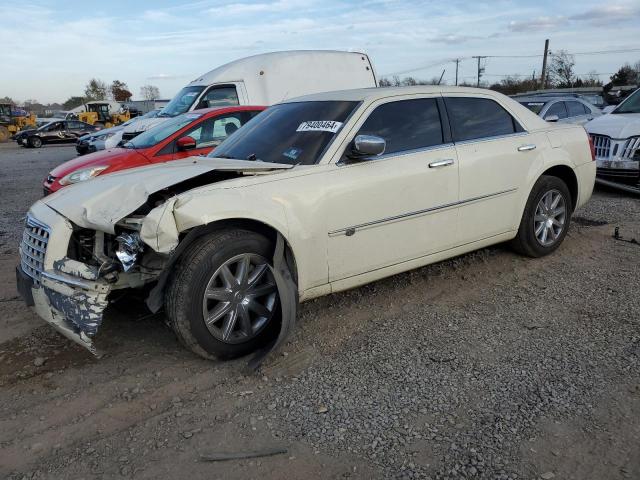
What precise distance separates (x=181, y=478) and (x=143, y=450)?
329mm

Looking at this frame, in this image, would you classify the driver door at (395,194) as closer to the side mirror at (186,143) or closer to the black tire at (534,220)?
the black tire at (534,220)

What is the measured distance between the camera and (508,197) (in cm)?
483

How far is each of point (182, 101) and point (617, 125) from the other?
8.58 m

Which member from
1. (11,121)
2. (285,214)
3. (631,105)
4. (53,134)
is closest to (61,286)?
(285,214)

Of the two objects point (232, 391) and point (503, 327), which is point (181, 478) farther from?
point (503, 327)

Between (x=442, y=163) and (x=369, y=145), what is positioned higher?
(x=369, y=145)

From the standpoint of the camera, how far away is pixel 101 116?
45.2 m

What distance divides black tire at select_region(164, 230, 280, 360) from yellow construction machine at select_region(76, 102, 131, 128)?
39.5m

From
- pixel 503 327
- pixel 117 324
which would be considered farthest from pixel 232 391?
pixel 503 327

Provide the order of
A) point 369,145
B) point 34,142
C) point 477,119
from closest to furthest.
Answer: point 369,145 → point 477,119 → point 34,142

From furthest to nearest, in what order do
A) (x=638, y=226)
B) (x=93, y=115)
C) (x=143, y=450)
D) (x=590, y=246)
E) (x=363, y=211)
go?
1. (x=93, y=115)
2. (x=638, y=226)
3. (x=590, y=246)
4. (x=363, y=211)
5. (x=143, y=450)

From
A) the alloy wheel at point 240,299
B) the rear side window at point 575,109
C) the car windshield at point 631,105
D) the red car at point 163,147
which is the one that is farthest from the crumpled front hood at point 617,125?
the alloy wheel at point 240,299

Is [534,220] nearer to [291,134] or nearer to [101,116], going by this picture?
[291,134]

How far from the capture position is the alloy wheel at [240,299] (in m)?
3.42
